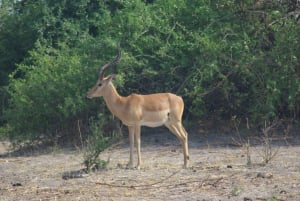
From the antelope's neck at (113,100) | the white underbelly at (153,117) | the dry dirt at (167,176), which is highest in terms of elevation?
the antelope's neck at (113,100)

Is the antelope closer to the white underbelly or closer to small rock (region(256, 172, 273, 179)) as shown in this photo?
the white underbelly

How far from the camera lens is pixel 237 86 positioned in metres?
14.6

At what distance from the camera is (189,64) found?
14.5 meters

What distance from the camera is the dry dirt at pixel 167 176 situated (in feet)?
A: 29.1

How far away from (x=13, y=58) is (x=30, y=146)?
254 inches

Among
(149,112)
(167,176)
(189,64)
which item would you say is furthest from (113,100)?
(189,64)

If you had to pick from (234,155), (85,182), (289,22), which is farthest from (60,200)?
(289,22)

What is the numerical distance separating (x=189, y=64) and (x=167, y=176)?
4.89 m

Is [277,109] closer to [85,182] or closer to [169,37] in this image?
[169,37]

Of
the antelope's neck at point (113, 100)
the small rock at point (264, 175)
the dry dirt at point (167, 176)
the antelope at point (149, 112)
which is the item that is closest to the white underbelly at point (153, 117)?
the antelope at point (149, 112)

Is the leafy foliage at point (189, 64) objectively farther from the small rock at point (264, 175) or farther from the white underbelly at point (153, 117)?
the small rock at point (264, 175)

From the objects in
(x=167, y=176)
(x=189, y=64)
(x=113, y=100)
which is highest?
(x=189, y=64)

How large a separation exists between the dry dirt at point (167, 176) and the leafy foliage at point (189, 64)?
3.59ft

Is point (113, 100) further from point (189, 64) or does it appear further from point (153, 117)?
point (189, 64)
